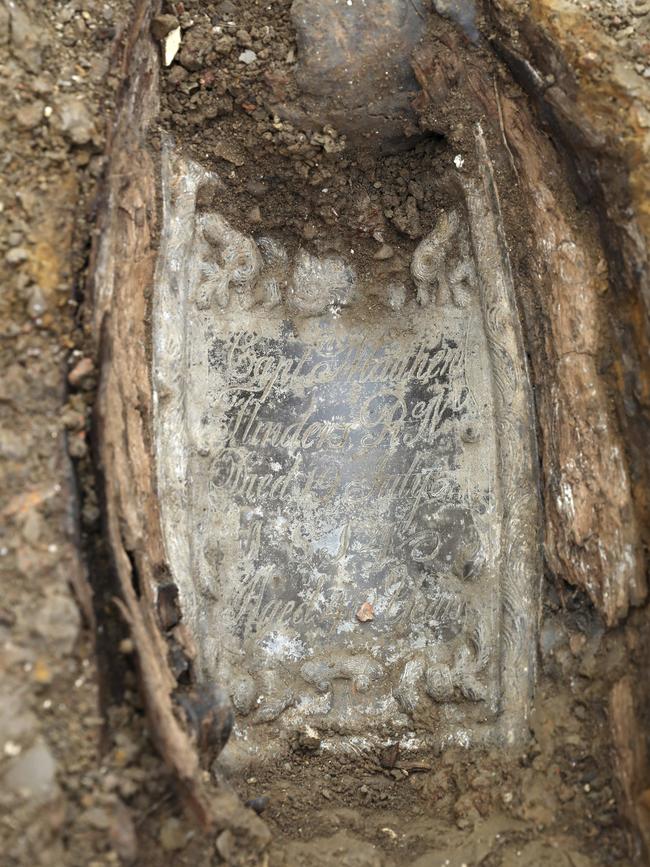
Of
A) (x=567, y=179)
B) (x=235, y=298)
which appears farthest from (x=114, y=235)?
(x=567, y=179)

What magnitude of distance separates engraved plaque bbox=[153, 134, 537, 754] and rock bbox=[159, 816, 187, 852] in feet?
2.32

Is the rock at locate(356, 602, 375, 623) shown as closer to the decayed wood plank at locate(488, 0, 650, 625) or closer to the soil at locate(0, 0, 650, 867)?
the soil at locate(0, 0, 650, 867)

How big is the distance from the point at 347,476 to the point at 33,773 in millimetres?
1813

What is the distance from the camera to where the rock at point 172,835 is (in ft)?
10.3

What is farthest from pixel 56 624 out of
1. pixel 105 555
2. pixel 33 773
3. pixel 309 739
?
pixel 309 739

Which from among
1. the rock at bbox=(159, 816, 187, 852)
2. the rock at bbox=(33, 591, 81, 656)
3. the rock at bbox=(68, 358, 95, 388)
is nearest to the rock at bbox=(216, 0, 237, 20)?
the rock at bbox=(68, 358, 95, 388)

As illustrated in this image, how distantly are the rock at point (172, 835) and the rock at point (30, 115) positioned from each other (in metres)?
2.45

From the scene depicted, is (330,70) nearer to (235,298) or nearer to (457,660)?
(235,298)

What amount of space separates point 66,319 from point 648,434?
217 cm

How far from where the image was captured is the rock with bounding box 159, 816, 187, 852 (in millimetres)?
3150

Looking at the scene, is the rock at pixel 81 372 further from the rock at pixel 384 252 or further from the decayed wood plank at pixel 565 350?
the decayed wood plank at pixel 565 350

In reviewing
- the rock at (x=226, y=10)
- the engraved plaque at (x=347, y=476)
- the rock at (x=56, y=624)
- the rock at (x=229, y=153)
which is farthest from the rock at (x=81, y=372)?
the rock at (x=226, y=10)

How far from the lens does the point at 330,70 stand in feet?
12.8

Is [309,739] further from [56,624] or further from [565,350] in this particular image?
[565,350]
